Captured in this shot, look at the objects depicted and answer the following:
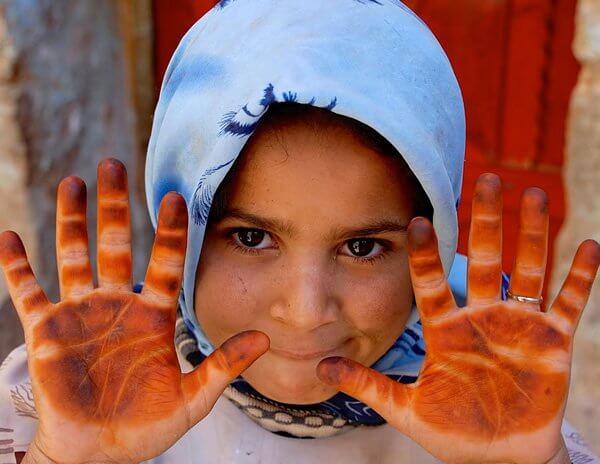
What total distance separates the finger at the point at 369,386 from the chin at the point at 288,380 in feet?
0.53

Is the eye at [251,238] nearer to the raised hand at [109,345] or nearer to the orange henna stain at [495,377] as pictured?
the raised hand at [109,345]

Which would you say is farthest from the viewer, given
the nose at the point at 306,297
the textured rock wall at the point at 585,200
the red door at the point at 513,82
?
the red door at the point at 513,82

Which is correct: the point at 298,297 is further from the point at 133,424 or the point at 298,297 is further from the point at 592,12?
the point at 592,12

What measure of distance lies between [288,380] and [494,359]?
0.31 metres

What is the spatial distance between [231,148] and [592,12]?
49.7 inches

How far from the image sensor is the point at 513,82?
8.14ft

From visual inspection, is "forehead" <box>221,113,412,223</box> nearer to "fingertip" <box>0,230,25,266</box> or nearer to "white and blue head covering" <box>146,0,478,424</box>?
"white and blue head covering" <box>146,0,478,424</box>

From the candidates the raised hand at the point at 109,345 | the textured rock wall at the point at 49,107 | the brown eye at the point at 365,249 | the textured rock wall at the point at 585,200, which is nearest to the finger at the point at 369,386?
the raised hand at the point at 109,345

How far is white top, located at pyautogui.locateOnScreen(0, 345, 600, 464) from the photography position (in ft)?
4.30

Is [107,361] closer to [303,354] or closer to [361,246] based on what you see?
[303,354]

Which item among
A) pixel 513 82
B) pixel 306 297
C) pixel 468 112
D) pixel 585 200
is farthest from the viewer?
pixel 468 112

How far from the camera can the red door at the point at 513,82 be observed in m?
2.38

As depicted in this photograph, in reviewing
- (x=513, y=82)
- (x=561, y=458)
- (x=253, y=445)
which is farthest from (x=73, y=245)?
(x=513, y=82)

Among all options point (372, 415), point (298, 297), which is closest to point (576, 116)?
point (372, 415)
